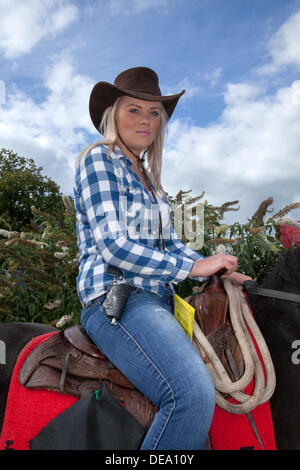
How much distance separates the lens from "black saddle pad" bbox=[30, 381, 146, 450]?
1.98 metres

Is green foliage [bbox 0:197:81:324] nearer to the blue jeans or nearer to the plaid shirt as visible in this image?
the plaid shirt

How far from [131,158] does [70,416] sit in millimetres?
1777

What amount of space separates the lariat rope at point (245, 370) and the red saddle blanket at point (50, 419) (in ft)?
0.28

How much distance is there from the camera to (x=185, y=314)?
2242mm

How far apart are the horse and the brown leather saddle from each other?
0.24 meters

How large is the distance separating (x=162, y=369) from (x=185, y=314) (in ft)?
1.35

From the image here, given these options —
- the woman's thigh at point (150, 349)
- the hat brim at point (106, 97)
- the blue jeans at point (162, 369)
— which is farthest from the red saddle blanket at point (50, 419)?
the hat brim at point (106, 97)

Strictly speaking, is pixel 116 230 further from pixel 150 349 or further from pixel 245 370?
pixel 245 370

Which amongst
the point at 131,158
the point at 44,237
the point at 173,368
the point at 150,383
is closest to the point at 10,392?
the point at 150,383

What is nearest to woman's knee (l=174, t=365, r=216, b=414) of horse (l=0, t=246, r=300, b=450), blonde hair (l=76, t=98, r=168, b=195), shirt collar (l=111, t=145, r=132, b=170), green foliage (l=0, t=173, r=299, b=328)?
horse (l=0, t=246, r=300, b=450)

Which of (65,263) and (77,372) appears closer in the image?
(77,372)

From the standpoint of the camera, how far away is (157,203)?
264cm

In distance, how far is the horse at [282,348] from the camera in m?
2.16

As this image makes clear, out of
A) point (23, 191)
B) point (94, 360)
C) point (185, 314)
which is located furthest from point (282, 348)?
point (23, 191)
